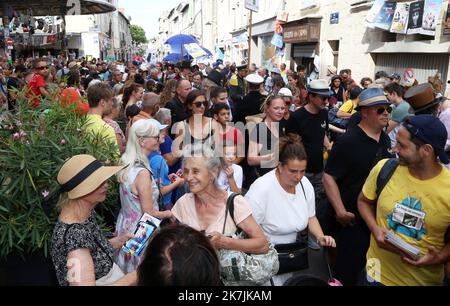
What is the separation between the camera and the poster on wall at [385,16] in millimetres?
11945

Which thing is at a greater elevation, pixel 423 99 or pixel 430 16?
pixel 430 16

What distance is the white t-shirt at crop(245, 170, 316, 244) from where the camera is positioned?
2842mm

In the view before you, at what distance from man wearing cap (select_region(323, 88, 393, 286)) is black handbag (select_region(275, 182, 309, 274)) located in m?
0.58

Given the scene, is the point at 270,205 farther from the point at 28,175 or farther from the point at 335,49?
the point at 335,49

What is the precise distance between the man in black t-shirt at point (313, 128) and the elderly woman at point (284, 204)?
1.73 m

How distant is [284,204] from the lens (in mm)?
2879

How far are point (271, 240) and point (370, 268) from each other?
0.68 meters

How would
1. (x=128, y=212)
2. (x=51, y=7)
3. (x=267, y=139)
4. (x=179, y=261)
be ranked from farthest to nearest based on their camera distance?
(x=51, y=7) < (x=267, y=139) < (x=128, y=212) < (x=179, y=261)

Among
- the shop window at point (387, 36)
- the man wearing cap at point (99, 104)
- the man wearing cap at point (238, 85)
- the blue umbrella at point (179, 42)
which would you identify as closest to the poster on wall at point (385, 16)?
the shop window at point (387, 36)

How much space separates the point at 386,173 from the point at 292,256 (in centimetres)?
86

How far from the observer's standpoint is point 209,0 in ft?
149

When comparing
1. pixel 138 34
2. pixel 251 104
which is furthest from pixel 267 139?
pixel 138 34

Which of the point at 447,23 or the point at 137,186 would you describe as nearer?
the point at 137,186

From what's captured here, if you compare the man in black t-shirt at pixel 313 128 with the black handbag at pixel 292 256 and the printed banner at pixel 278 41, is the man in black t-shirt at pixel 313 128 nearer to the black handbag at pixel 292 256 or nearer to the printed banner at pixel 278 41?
the black handbag at pixel 292 256
